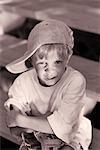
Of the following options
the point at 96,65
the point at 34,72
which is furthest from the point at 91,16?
the point at 34,72

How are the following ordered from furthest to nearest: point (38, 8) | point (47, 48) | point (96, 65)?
→ point (38, 8) → point (96, 65) → point (47, 48)

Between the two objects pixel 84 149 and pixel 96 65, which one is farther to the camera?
pixel 96 65

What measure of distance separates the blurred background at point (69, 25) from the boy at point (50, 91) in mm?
86

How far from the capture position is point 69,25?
1254mm

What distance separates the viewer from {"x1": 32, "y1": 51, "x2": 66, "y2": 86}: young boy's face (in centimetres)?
96

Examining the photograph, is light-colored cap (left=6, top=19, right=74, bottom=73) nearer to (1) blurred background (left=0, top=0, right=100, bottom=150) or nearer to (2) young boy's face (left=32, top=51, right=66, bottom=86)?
(2) young boy's face (left=32, top=51, right=66, bottom=86)

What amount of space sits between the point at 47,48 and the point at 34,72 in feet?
0.30

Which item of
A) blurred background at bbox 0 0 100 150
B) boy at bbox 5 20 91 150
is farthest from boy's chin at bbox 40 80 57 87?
blurred background at bbox 0 0 100 150

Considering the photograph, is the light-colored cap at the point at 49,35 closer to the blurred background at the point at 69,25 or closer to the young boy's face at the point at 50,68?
the young boy's face at the point at 50,68

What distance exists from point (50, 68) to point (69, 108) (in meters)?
0.10

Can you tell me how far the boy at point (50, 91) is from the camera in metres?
0.95

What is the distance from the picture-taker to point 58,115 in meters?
0.98

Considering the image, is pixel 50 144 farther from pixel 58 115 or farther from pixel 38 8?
pixel 38 8

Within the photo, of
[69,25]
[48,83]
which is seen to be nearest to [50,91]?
[48,83]
